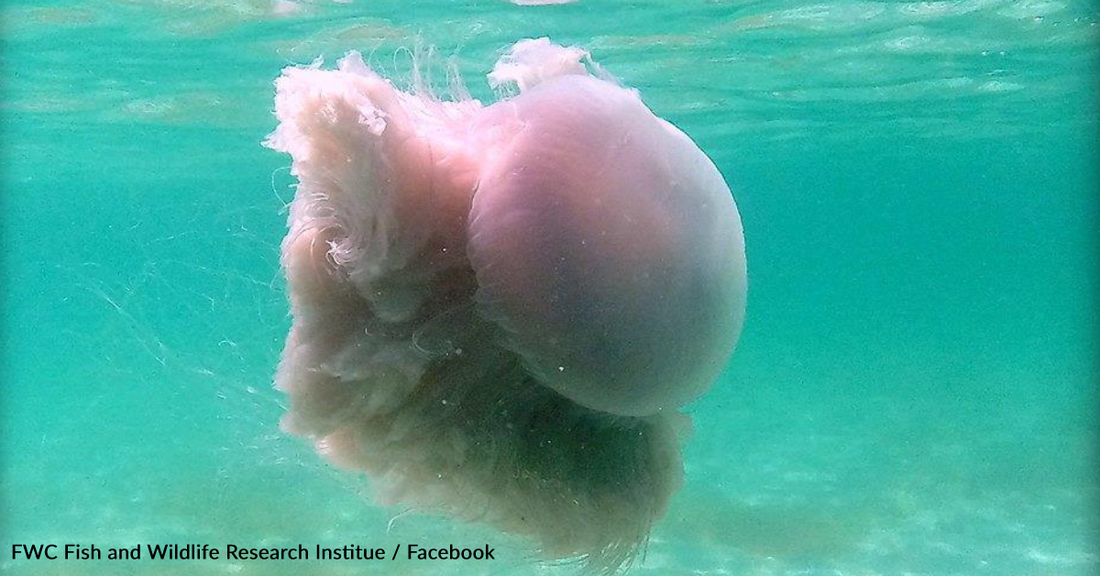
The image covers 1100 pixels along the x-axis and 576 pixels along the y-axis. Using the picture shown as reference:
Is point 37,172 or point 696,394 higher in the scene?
point 37,172

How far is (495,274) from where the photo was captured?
212cm

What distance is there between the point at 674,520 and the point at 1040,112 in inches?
833

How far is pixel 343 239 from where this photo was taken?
2.32 m

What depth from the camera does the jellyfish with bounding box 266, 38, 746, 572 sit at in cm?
213

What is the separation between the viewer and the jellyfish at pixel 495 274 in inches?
84.0

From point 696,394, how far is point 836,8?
43.9ft

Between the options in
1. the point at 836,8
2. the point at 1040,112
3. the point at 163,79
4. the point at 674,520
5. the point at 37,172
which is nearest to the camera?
the point at 674,520

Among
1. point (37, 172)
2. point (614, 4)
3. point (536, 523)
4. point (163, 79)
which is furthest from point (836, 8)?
point (37, 172)

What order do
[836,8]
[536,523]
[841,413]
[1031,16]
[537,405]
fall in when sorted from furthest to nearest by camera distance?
[841,413], [1031,16], [836,8], [536,523], [537,405]

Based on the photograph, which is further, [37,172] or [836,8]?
[37,172]

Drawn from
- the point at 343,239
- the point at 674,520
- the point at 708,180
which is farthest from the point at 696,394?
the point at 674,520

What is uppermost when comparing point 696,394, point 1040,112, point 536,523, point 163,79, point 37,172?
point 37,172

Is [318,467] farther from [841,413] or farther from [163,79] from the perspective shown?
[841,413]

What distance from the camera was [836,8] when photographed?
1439 cm
